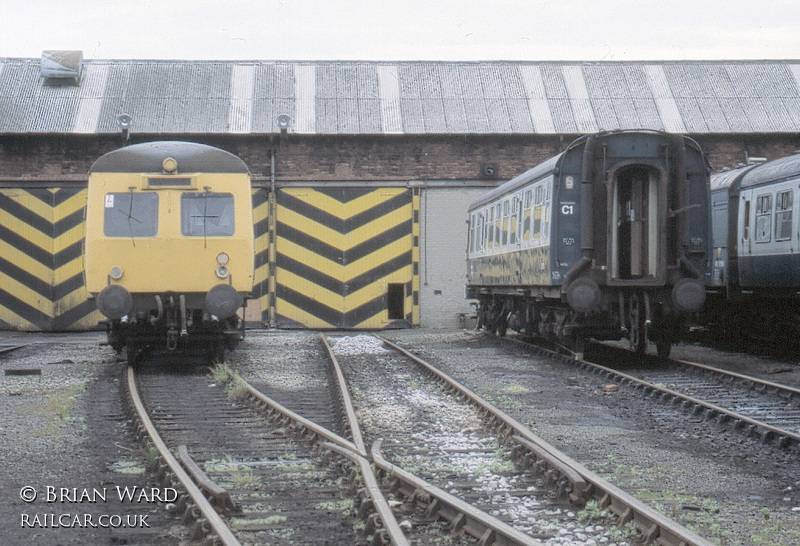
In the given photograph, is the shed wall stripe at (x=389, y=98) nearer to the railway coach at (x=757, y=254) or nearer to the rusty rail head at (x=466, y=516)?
the railway coach at (x=757, y=254)

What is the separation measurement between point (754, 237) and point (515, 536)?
11898 mm

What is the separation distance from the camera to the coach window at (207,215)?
42.9 ft

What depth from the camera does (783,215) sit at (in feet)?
47.5

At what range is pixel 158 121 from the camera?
2352 cm

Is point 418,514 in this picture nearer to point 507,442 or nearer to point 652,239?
point 507,442

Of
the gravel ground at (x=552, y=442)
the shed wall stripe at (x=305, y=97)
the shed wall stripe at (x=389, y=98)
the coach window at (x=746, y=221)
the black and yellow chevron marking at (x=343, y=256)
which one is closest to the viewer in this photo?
the gravel ground at (x=552, y=442)

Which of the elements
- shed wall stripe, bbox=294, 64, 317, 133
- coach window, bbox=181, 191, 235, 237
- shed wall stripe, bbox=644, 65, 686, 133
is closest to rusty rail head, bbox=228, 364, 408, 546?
coach window, bbox=181, 191, 235, 237

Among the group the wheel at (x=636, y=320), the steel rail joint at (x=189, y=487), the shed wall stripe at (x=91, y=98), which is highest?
the shed wall stripe at (x=91, y=98)

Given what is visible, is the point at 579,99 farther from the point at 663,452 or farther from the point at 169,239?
the point at 663,452

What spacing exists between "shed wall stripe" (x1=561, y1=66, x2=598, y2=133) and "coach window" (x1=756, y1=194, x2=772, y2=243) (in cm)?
849

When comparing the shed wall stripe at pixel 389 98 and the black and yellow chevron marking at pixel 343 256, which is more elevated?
the shed wall stripe at pixel 389 98

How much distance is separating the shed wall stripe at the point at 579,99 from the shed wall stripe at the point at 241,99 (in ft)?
26.8

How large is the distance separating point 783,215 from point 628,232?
8.71 feet

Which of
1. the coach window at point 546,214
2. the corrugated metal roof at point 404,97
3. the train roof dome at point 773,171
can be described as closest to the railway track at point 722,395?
the coach window at point 546,214
